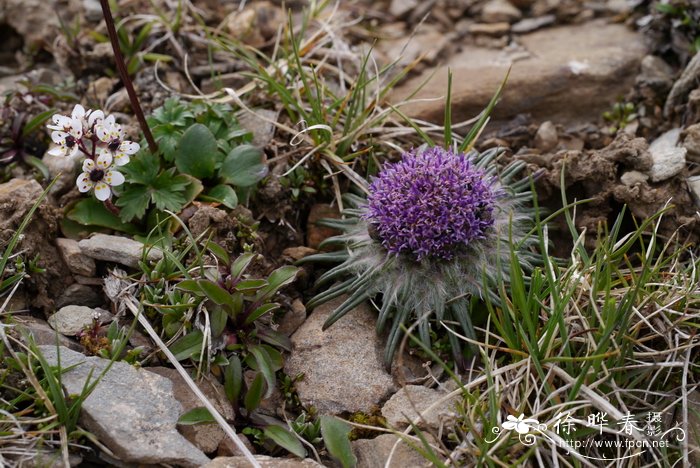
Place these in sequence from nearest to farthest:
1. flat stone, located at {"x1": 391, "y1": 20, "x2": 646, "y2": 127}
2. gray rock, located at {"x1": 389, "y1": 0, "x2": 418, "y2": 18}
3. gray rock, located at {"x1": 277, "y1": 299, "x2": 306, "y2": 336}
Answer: gray rock, located at {"x1": 277, "y1": 299, "x2": 306, "y2": 336}, flat stone, located at {"x1": 391, "y1": 20, "x2": 646, "y2": 127}, gray rock, located at {"x1": 389, "y1": 0, "x2": 418, "y2": 18}

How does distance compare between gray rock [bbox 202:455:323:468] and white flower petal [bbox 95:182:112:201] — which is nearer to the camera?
gray rock [bbox 202:455:323:468]

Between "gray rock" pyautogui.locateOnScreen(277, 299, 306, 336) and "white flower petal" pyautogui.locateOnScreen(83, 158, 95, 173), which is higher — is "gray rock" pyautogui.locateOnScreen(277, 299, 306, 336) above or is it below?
below

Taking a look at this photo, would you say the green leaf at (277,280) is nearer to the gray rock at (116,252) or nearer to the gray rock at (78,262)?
the gray rock at (116,252)

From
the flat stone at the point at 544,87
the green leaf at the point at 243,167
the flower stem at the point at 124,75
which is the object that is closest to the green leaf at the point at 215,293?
the green leaf at the point at 243,167

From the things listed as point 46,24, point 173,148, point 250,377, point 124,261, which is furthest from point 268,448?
point 46,24

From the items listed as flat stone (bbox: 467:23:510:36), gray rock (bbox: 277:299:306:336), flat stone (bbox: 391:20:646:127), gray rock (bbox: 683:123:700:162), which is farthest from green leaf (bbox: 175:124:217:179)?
gray rock (bbox: 683:123:700:162)

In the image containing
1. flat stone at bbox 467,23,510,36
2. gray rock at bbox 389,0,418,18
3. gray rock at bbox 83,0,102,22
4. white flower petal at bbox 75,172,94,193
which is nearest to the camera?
white flower petal at bbox 75,172,94,193

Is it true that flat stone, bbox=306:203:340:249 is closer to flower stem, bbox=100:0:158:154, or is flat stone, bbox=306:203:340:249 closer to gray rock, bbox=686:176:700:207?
flower stem, bbox=100:0:158:154
